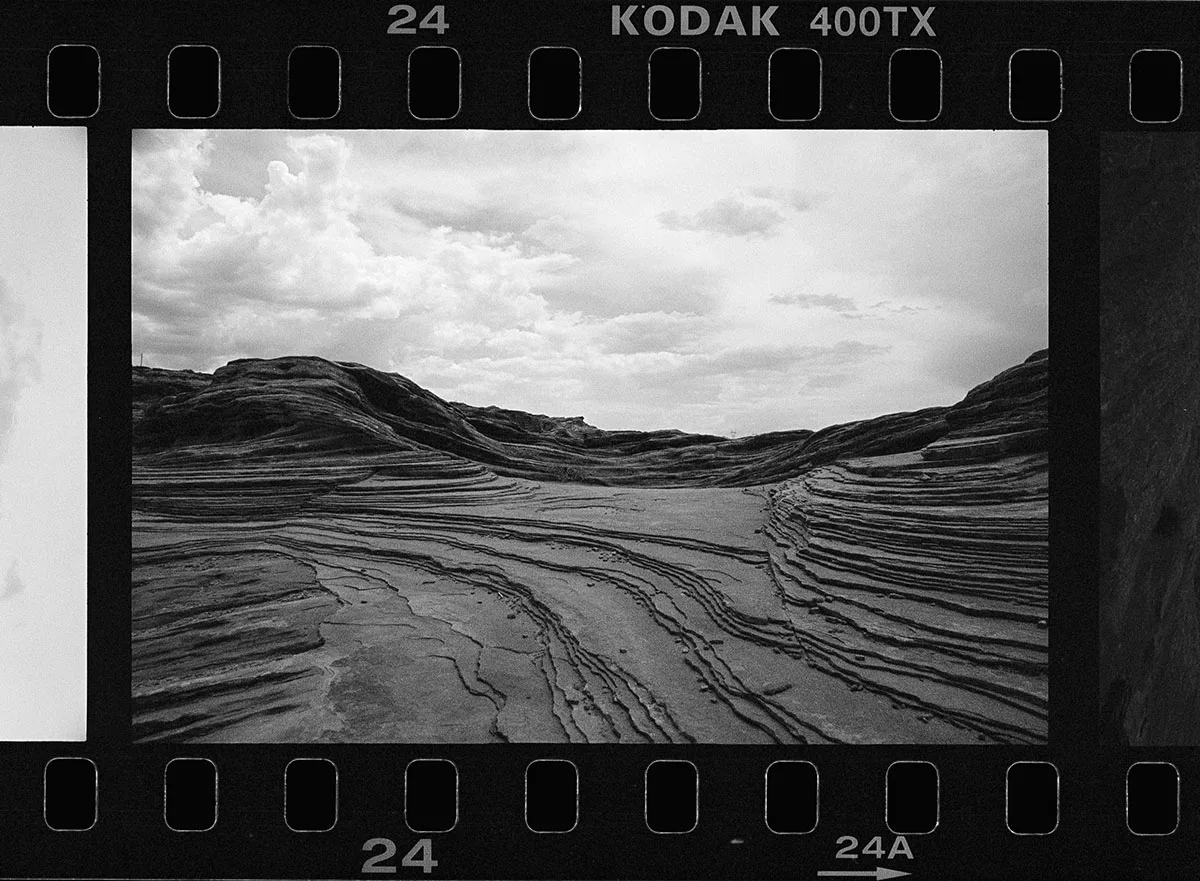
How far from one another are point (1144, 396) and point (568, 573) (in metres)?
2.56

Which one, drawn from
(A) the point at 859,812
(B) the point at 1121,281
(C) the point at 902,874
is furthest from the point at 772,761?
(B) the point at 1121,281

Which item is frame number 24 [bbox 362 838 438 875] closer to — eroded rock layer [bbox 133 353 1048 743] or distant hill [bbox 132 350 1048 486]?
eroded rock layer [bbox 133 353 1048 743]

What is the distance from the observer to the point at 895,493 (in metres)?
2.39

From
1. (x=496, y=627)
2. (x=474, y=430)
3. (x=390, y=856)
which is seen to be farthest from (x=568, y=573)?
(x=390, y=856)

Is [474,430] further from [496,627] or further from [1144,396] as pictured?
[1144,396]

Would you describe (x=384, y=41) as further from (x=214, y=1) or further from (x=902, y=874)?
(x=902, y=874)

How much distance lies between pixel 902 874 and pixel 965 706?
711 mm

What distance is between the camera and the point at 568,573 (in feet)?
8.05

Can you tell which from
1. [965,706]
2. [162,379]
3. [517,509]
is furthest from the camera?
[517,509]

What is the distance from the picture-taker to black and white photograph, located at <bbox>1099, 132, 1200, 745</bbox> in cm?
212

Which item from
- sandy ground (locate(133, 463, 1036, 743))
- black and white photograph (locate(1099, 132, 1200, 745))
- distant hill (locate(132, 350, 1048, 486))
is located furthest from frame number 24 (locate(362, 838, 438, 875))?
black and white photograph (locate(1099, 132, 1200, 745))

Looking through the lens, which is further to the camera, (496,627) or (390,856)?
(496,627)

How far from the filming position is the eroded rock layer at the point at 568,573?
7.30 ft

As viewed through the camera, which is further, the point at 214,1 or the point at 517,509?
the point at 517,509
